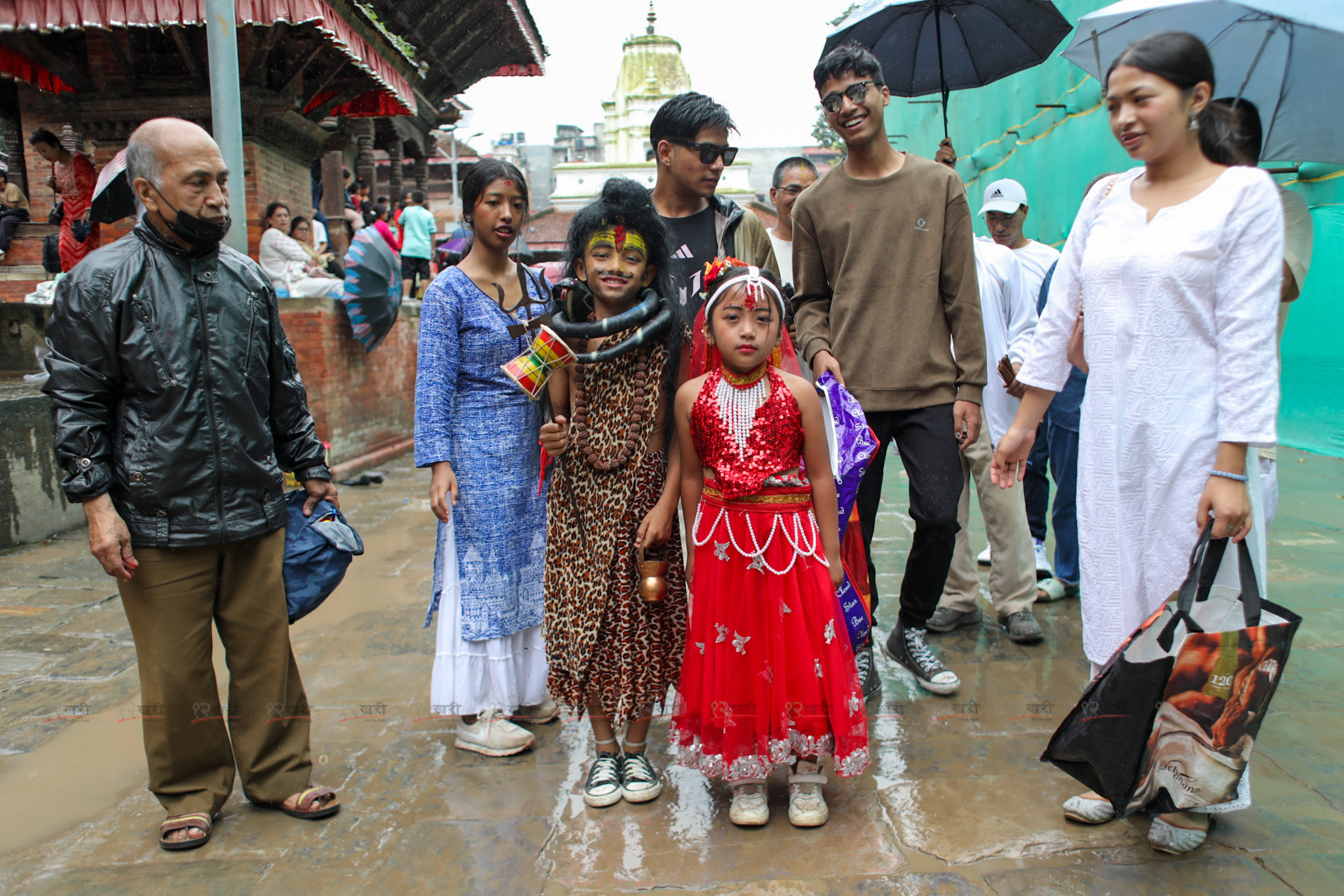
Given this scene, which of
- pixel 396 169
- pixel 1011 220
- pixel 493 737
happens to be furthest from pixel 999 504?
pixel 396 169

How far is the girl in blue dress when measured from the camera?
2787 millimetres

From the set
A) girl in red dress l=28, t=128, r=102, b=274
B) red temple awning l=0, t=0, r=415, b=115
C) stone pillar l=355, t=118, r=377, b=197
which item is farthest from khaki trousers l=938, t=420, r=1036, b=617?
stone pillar l=355, t=118, r=377, b=197

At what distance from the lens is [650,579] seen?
2465 millimetres

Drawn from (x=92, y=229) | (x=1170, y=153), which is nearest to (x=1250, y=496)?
(x=1170, y=153)

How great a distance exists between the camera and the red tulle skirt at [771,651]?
2363 millimetres

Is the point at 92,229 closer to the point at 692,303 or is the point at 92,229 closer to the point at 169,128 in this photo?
the point at 169,128

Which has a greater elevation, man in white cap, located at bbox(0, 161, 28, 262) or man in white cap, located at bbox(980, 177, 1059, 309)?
man in white cap, located at bbox(0, 161, 28, 262)

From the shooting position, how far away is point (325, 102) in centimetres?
974

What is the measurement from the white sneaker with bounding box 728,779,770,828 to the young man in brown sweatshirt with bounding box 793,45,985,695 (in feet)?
3.77

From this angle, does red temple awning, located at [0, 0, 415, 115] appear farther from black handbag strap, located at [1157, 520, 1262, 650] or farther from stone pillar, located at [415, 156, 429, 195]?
stone pillar, located at [415, 156, 429, 195]

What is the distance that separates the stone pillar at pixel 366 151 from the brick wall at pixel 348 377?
4.76m

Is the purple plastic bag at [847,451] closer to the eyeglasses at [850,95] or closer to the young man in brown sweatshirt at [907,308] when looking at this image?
the young man in brown sweatshirt at [907,308]

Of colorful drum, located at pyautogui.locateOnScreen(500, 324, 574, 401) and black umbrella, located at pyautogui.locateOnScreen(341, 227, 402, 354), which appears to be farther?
black umbrella, located at pyautogui.locateOnScreen(341, 227, 402, 354)

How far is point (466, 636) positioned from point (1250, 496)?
227 centimetres
